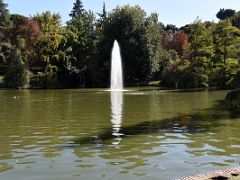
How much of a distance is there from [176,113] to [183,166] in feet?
35.2

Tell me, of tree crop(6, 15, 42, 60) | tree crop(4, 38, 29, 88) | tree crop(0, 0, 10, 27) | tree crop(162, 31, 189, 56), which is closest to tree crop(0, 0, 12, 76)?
tree crop(0, 0, 10, 27)

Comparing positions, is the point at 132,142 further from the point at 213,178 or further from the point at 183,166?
the point at 213,178

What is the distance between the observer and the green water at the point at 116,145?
27.1 ft

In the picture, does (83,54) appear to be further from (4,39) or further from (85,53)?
(4,39)

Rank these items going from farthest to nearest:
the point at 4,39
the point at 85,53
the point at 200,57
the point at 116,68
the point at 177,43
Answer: the point at 177,43 < the point at 4,39 < the point at 85,53 < the point at 116,68 < the point at 200,57

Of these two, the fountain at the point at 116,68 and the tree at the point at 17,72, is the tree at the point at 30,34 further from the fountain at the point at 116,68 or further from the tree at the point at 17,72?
the fountain at the point at 116,68

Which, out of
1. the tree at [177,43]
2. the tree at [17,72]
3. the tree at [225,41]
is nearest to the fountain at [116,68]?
the tree at [17,72]

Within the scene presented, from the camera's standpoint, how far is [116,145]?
36.1ft

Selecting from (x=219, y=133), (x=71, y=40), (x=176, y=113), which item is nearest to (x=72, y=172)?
(x=219, y=133)

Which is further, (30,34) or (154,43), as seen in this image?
(154,43)

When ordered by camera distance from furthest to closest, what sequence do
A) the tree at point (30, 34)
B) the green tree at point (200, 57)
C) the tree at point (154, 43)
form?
the tree at point (30, 34) → the tree at point (154, 43) → the green tree at point (200, 57)

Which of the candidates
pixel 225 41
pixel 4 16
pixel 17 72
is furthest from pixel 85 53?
pixel 225 41

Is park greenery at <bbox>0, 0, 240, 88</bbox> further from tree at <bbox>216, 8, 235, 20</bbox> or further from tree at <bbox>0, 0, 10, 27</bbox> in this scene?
tree at <bbox>216, 8, 235, 20</bbox>

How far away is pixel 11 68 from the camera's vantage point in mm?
49906
